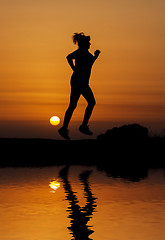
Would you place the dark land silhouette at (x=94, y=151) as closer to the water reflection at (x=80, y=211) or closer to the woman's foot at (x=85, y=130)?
the water reflection at (x=80, y=211)

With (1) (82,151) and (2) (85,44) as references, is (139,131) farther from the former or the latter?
(2) (85,44)

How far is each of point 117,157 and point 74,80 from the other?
1554 inches

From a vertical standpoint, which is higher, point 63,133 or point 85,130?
point 85,130

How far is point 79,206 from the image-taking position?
106 feet

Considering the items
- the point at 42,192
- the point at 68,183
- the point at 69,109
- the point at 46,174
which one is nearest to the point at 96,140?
the point at 46,174

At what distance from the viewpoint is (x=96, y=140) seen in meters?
61.7

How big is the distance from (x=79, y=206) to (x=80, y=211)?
4.82ft

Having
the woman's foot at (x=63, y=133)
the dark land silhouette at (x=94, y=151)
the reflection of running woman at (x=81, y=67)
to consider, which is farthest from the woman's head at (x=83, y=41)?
the dark land silhouette at (x=94, y=151)

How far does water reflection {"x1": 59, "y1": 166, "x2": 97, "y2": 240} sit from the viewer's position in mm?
25016

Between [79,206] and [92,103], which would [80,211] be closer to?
[79,206]

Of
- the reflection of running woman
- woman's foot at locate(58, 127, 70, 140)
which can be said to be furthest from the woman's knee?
woman's foot at locate(58, 127, 70, 140)

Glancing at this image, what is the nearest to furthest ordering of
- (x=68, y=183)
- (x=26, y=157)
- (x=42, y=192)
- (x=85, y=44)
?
(x=85, y=44) < (x=42, y=192) < (x=68, y=183) < (x=26, y=157)

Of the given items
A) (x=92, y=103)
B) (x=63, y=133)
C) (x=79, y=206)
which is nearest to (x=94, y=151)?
(x=79, y=206)

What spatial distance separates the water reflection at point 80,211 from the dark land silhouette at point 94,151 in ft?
44.2
